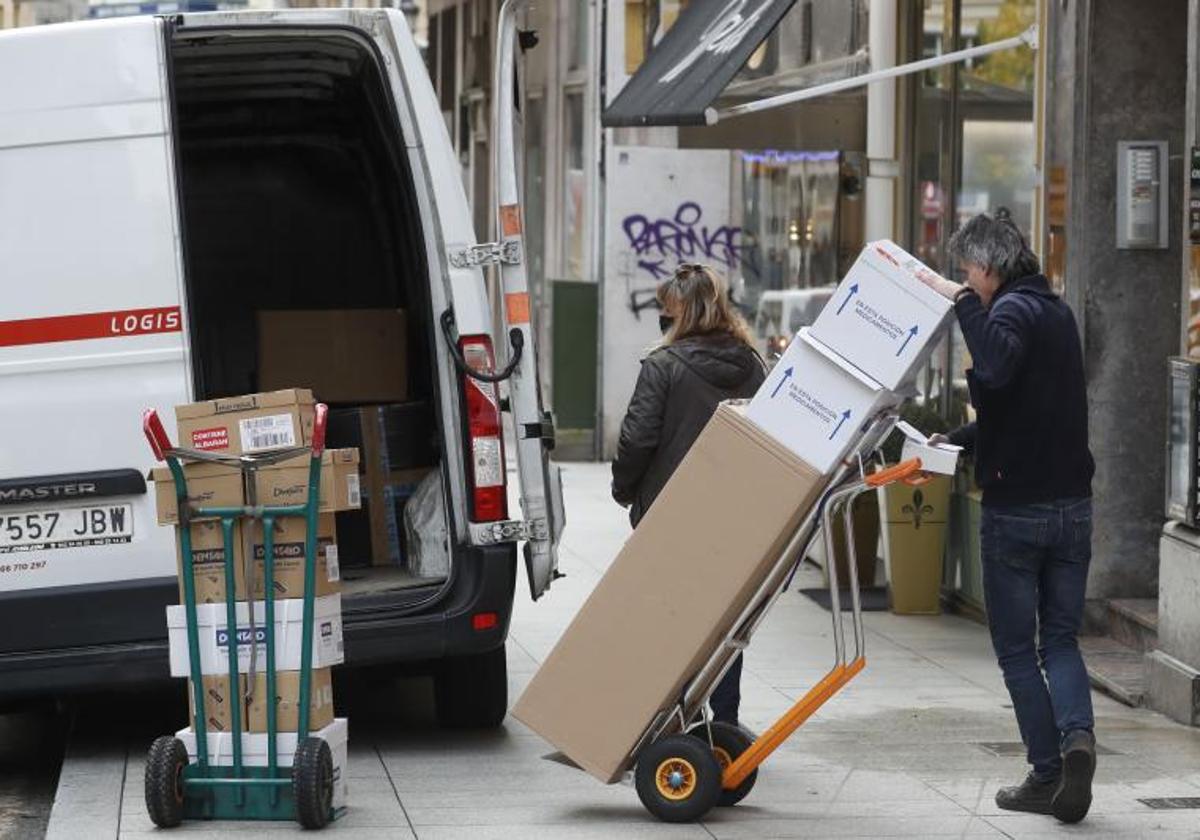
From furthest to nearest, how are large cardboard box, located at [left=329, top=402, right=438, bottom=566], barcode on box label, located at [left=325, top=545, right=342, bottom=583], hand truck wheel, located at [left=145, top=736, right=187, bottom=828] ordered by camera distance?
large cardboard box, located at [left=329, top=402, right=438, bottom=566] → barcode on box label, located at [left=325, top=545, right=342, bottom=583] → hand truck wheel, located at [left=145, top=736, right=187, bottom=828]

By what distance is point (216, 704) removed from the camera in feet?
22.2

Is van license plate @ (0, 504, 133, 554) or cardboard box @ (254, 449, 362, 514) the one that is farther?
van license plate @ (0, 504, 133, 554)

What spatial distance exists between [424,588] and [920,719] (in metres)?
1.98

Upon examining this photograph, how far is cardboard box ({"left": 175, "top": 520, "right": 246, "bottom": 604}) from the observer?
6.70 metres

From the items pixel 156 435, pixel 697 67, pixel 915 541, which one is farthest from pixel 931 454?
pixel 697 67

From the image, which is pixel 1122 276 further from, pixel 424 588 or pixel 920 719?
pixel 424 588

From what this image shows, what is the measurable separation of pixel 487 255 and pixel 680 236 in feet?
38.5

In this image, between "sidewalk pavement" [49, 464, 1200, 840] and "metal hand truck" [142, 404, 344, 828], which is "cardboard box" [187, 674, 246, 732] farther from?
"sidewalk pavement" [49, 464, 1200, 840]

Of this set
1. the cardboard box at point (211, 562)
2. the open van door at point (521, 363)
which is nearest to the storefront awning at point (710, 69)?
the open van door at point (521, 363)

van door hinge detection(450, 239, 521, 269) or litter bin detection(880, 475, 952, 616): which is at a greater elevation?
van door hinge detection(450, 239, 521, 269)

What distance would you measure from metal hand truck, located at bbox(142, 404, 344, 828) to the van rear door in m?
0.76

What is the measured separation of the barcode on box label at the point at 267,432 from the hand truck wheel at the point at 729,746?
4.64 ft

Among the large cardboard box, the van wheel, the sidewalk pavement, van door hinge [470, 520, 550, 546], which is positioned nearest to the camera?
the sidewalk pavement

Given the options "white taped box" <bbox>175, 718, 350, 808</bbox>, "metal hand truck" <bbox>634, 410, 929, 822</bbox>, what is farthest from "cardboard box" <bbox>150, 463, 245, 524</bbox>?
"metal hand truck" <bbox>634, 410, 929, 822</bbox>
